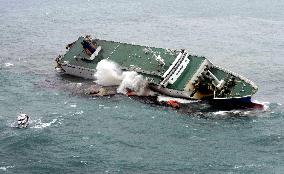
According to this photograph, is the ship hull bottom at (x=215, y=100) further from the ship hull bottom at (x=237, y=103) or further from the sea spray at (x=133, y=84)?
the sea spray at (x=133, y=84)

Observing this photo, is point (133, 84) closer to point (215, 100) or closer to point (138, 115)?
point (138, 115)

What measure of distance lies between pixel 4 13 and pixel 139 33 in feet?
200

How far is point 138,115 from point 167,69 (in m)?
17.6

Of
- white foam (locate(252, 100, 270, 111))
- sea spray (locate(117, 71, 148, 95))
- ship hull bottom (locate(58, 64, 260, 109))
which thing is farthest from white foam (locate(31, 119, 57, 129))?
white foam (locate(252, 100, 270, 111))

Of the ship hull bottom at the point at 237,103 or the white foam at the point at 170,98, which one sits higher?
the ship hull bottom at the point at 237,103

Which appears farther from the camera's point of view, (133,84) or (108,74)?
(108,74)

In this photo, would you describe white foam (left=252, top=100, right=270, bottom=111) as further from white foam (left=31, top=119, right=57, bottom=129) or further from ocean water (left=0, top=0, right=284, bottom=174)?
white foam (left=31, top=119, right=57, bottom=129)

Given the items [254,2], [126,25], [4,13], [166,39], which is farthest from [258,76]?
[4,13]

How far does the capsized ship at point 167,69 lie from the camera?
10656cm

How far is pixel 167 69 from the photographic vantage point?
4493 inches

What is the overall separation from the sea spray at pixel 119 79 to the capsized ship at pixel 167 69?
1.46 m

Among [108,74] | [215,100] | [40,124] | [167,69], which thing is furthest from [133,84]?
[40,124]

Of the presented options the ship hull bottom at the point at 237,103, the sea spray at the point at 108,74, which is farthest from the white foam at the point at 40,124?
the ship hull bottom at the point at 237,103

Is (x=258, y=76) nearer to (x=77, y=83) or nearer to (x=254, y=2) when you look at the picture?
(x=77, y=83)
